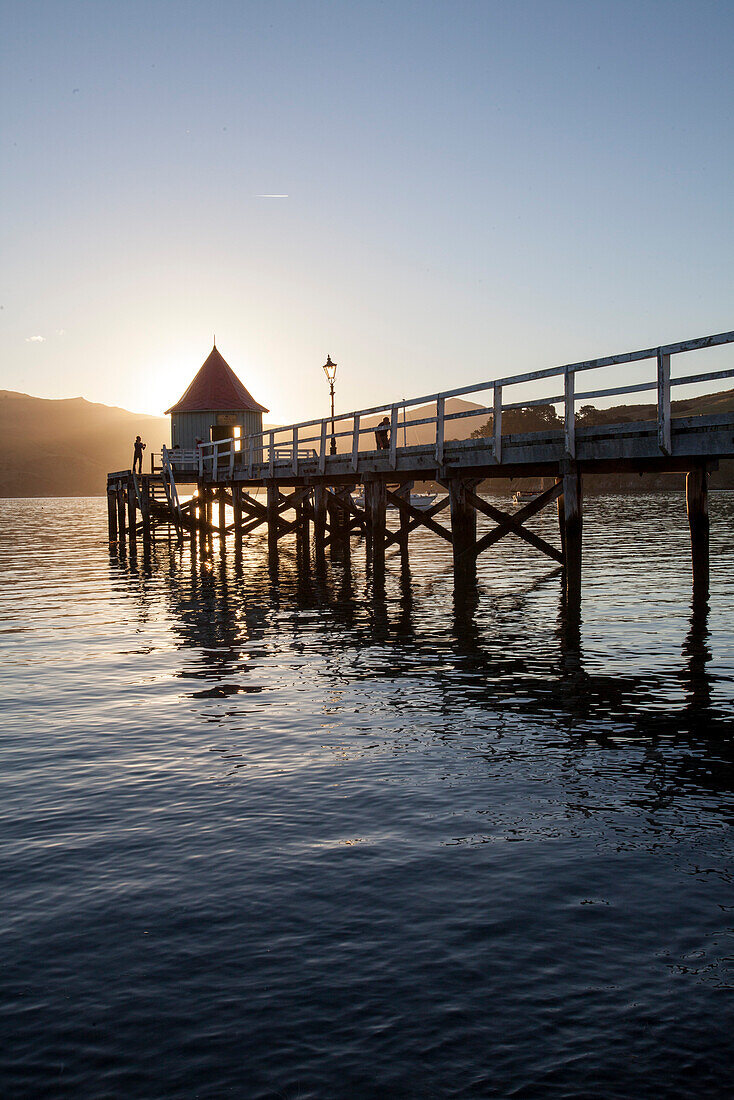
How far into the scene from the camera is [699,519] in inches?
640

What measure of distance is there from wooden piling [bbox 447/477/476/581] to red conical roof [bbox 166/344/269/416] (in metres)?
32.9

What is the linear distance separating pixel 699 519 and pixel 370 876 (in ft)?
39.9

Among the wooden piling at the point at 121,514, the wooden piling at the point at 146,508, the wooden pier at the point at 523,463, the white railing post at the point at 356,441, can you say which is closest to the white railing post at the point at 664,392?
the wooden pier at the point at 523,463

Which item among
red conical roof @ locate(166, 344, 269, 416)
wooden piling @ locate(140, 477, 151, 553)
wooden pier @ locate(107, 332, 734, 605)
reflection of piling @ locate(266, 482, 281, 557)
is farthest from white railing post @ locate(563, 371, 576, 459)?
red conical roof @ locate(166, 344, 269, 416)

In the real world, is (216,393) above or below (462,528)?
above

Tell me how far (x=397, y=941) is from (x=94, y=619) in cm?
1431

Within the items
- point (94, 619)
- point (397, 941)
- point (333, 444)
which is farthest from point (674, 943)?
point (333, 444)

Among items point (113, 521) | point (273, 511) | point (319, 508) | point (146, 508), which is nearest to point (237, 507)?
point (273, 511)

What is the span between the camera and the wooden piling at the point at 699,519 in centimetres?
1605

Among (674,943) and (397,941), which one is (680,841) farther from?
(397,941)

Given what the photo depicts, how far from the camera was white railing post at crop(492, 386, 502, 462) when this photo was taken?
16.4 metres

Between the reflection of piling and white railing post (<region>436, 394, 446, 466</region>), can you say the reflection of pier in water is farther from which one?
the reflection of piling

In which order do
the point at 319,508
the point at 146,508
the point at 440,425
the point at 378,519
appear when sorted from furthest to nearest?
the point at 146,508
the point at 319,508
the point at 378,519
the point at 440,425

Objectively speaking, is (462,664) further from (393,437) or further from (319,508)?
(319,508)
